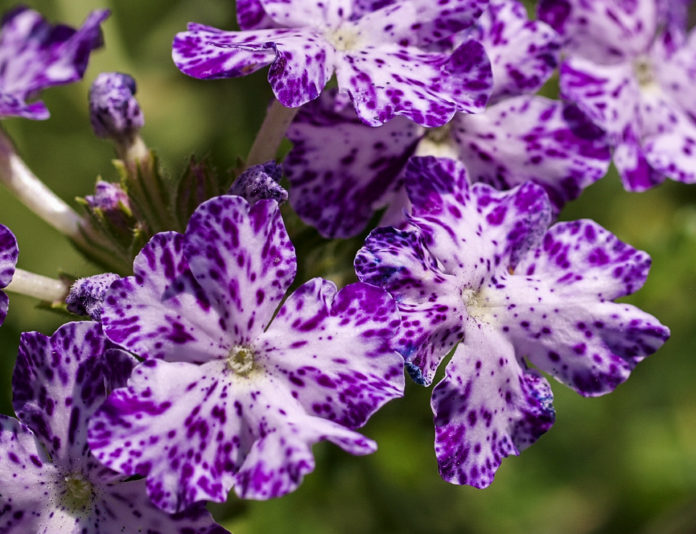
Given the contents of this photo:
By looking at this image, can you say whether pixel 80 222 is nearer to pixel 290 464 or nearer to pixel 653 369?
pixel 290 464

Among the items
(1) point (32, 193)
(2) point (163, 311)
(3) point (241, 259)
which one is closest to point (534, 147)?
(3) point (241, 259)

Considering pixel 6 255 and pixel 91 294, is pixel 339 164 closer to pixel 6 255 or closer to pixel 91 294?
pixel 91 294

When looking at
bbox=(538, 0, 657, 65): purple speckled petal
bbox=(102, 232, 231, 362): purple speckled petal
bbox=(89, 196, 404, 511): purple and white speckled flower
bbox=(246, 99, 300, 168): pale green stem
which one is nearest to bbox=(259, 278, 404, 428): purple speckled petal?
bbox=(89, 196, 404, 511): purple and white speckled flower

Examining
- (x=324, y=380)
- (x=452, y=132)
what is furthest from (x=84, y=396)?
(x=452, y=132)

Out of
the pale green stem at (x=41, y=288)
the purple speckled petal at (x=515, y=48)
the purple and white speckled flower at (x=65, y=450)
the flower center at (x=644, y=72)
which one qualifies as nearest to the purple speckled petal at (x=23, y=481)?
the purple and white speckled flower at (x=65, y=450)

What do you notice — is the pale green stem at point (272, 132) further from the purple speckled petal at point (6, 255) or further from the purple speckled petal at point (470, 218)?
the purple speckled petal at point (6, 255)

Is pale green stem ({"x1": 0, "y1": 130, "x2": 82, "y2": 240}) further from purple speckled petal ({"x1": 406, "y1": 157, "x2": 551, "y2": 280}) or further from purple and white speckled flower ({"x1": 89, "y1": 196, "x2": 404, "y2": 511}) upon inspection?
purple speckled petal ({"x1": 406, "y1": 157, "x2": 551, "y2": 280})
